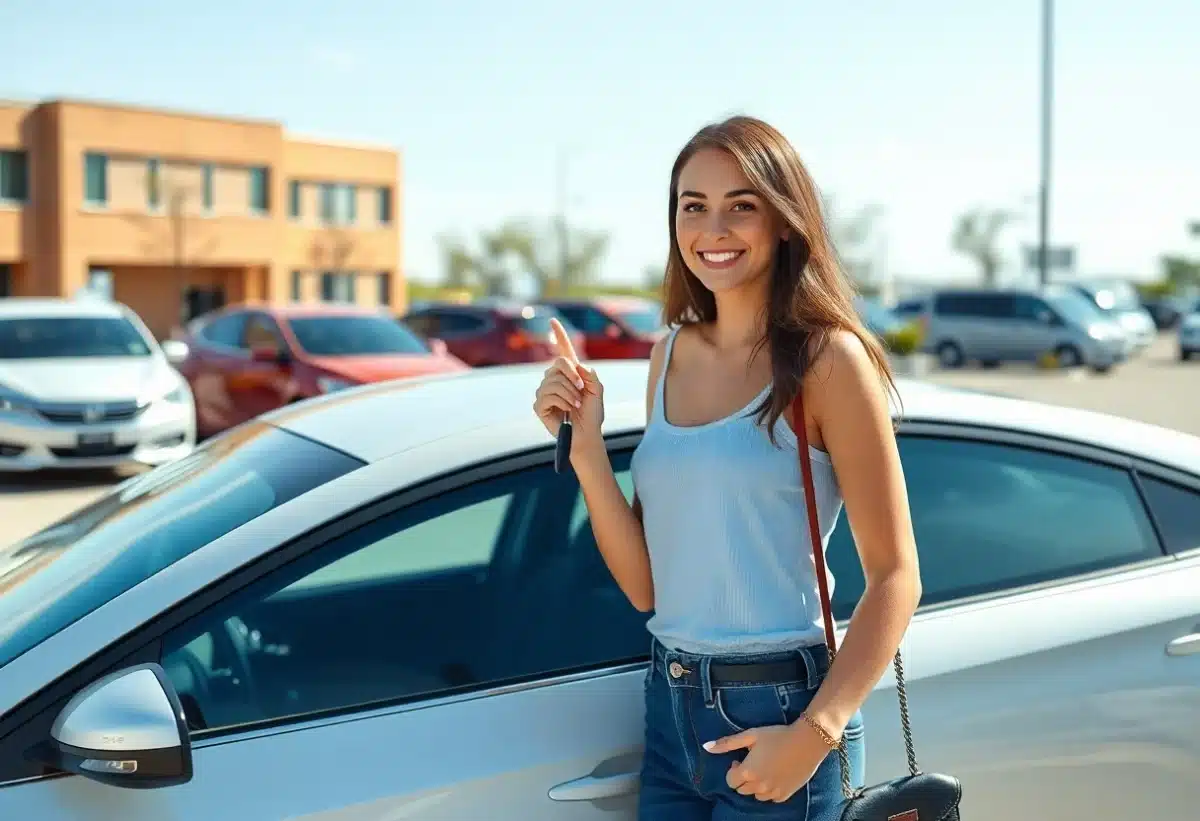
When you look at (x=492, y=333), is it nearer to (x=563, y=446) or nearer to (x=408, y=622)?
(x=408, y=622)

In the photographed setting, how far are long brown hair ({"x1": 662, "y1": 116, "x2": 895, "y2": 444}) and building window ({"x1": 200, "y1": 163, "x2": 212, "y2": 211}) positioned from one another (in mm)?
45932

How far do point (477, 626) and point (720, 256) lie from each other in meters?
0.77

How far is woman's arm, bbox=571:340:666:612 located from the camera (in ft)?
6.68

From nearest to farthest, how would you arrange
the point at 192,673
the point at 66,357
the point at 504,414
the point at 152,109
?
the point at 192,673 → the point at 504,414 → the point at 66,357 → the point at 152,109

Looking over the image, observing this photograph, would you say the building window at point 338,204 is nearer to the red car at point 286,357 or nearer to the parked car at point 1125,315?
the parked car at point 1125,315

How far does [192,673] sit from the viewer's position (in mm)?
1992

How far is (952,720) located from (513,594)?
80 centimetres

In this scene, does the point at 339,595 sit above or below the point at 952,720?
above

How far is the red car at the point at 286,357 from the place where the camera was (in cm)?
1215

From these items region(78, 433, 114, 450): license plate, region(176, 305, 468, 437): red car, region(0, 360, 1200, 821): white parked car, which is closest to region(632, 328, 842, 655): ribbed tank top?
region(0, 360, 1200, 821): white parked car

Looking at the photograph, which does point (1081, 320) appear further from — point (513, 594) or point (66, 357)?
point (513, 594)

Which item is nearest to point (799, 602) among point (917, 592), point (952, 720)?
point (917, 592)

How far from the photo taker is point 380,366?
1227 cm

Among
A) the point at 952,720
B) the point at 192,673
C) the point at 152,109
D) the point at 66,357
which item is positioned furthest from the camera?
the point at 152,109
